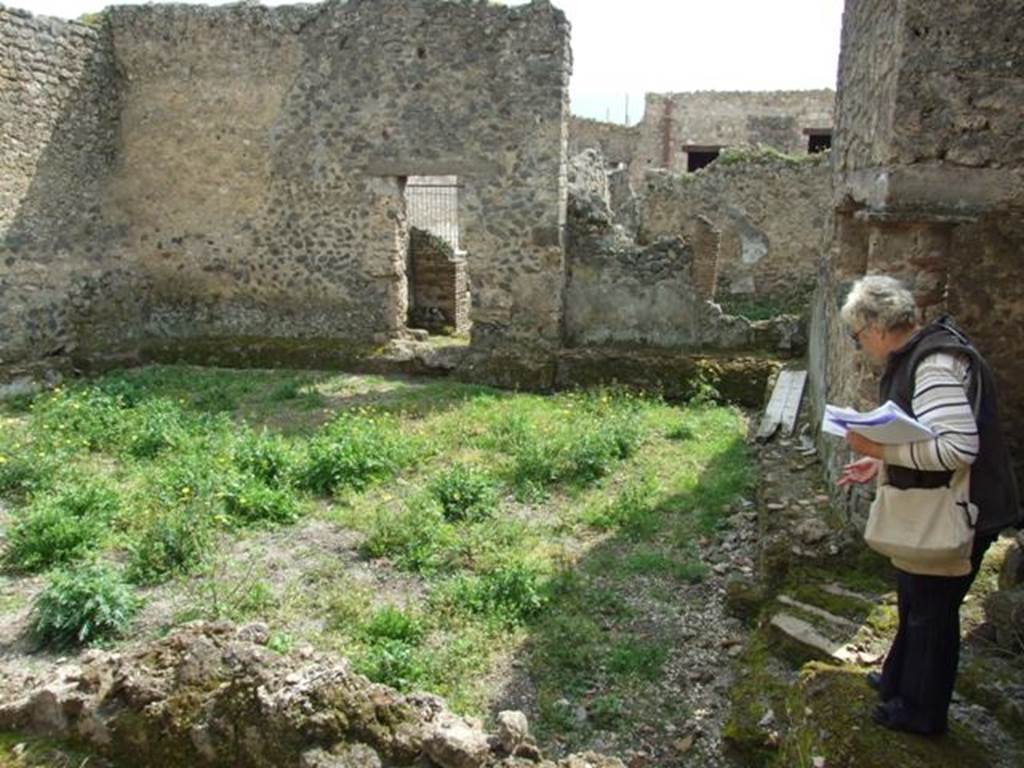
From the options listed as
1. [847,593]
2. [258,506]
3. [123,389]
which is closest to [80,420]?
[123,389]

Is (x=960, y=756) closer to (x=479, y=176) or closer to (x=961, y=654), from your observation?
(x=961, y=654)

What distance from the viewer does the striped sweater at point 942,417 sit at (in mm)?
2709

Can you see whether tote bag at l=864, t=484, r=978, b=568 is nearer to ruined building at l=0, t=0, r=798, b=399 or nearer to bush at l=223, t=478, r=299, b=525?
bush at l=223, t=478, r=299, b=525

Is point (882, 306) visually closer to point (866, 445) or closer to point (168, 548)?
point (866, 445)

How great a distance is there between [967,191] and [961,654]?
2139 millimetres

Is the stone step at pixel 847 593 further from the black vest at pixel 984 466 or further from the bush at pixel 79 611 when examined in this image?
the bush at pixel 79 611

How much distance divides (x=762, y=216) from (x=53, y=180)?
1174cm

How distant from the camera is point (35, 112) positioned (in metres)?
9.85

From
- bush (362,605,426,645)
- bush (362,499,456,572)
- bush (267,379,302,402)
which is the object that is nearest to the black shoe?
bush (362,605,426,645)

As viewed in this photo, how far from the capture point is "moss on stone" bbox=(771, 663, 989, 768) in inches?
113

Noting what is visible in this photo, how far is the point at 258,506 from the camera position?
20.5 ft

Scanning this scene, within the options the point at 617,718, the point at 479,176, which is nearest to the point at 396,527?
the point at 617,718

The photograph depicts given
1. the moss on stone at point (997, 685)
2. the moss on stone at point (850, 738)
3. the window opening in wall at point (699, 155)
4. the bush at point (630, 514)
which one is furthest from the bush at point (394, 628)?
the window opening in wall at point (699, 155)

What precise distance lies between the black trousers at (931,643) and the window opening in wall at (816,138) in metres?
20.6
